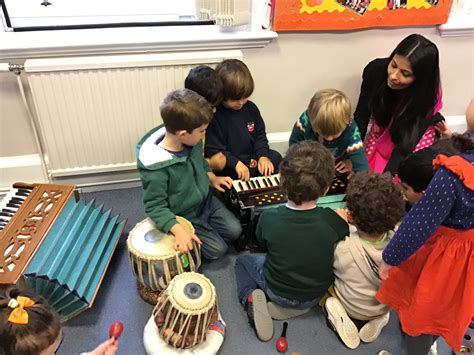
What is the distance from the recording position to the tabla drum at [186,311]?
57.7 inches

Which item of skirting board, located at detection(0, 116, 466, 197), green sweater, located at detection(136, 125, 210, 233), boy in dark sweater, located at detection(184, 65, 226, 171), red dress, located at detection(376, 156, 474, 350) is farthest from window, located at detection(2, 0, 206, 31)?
red dress, located at detection(376, 156, 474, 350)

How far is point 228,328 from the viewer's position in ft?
5.63

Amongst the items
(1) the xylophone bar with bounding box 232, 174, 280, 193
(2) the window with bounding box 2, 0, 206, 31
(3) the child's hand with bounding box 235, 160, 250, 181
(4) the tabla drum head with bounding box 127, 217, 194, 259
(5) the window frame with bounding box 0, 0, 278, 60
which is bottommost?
(4) the tabla drum head with bounding box 127, 217, 194, 259

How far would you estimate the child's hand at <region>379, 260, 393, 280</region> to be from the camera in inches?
56.2

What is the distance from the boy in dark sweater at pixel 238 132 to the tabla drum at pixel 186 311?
0.66 m

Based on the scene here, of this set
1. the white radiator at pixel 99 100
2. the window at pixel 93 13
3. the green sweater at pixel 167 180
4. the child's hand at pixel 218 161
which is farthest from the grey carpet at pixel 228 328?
the window at pixel 93 13

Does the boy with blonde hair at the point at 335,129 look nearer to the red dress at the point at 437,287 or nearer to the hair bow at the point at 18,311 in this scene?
the red dress at the point at 437,287

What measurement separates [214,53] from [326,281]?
3.95 ft

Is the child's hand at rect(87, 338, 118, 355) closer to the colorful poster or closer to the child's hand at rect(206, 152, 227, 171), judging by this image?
the child's hand at rect(206, 152, 227, 171)

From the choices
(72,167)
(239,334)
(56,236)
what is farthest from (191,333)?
(72,167)

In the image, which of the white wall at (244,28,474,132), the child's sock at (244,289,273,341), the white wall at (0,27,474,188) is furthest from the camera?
the white wall at (244,28,474,132)

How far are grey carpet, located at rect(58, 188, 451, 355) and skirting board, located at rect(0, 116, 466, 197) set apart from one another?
604 millimetres

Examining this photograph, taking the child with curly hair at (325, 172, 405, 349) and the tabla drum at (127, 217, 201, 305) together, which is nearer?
the child with curly hair at (325, 172, 405, 349)

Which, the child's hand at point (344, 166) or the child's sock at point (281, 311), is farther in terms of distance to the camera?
the child's hand at point (344, 166)
